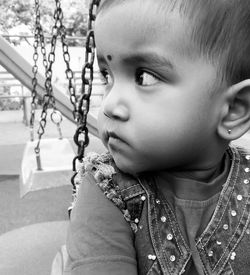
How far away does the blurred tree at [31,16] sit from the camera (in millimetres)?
7034

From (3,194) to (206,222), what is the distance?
1648 millimetres

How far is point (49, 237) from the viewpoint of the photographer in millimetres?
1332

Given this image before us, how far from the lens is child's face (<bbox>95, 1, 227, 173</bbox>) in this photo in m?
0.46

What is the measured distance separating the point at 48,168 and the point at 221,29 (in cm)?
151

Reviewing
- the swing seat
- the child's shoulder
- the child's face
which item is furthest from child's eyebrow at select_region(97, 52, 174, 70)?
the swing seat

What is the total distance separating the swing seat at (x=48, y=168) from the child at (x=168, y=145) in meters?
1.28

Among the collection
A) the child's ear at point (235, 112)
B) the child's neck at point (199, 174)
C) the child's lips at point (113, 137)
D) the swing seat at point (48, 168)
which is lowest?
the swing seat at point (48, 168)

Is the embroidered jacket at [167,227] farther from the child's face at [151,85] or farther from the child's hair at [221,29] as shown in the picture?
the child's hair at [221,29]

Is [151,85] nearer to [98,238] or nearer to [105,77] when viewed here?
[105,77]

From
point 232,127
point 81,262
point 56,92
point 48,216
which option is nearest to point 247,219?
point 232,127

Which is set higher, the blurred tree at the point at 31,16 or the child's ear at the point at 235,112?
the child's ear at the point at 235,112

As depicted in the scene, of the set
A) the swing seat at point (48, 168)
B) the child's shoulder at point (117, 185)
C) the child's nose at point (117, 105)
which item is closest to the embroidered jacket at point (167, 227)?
the child's shoulder at point (117, 185)

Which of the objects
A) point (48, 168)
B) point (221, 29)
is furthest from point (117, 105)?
point (48, 168)

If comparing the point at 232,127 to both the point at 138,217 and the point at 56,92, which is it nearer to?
the point at 138,217
